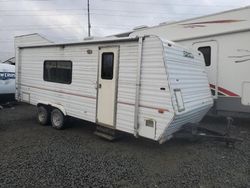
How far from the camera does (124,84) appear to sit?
20.0 feet

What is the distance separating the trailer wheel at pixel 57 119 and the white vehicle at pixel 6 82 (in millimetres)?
6208

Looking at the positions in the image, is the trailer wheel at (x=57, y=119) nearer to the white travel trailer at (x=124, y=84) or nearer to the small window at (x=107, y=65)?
the white travel trailer at (x=124, y=84)

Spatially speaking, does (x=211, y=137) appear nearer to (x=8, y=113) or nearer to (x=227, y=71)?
(x=227, y=71)

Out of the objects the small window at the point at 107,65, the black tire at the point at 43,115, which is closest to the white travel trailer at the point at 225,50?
the small window at the point at 107,65

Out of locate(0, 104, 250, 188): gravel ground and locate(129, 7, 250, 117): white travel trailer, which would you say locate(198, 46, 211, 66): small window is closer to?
locate(129, 7, 250, 117): white travel trailer

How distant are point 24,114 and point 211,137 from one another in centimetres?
741

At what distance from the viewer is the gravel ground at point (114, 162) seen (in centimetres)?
458

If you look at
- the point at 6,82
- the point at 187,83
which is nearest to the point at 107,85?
the point at 187,83

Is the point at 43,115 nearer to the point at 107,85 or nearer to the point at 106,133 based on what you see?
the point at 106,133

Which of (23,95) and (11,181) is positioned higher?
(23,95)

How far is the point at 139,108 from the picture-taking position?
18.9 ft

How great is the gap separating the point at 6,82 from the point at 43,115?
5897 mm

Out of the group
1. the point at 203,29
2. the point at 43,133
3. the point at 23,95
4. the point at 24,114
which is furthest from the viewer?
the point at 24,114

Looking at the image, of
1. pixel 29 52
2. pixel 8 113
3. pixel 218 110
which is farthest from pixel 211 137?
pixel 8 113
